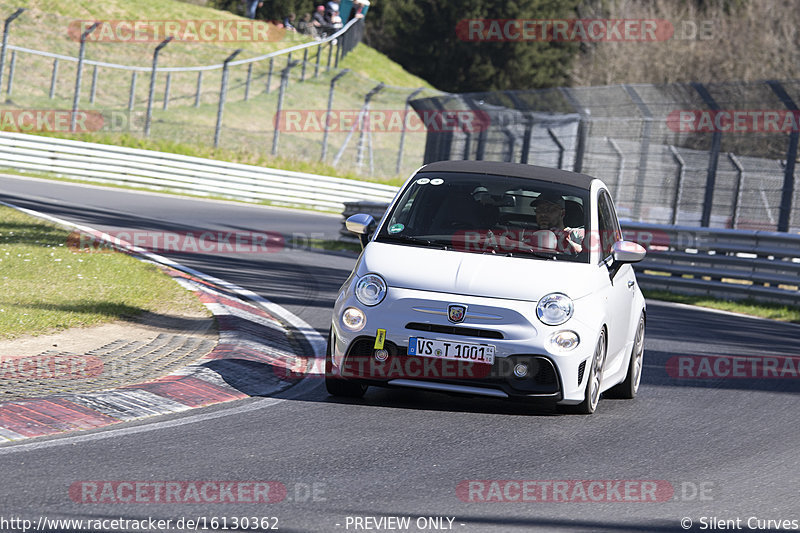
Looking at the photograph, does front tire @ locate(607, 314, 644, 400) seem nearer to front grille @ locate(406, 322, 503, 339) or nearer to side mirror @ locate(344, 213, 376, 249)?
front grille @ locate(406, 322, 503, 339)

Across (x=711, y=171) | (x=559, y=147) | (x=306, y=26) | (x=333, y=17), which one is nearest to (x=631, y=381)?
(x=711, y=171)

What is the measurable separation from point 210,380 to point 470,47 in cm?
6653

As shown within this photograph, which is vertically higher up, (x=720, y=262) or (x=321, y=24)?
(x=321, y=24)

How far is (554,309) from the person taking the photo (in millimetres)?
7277

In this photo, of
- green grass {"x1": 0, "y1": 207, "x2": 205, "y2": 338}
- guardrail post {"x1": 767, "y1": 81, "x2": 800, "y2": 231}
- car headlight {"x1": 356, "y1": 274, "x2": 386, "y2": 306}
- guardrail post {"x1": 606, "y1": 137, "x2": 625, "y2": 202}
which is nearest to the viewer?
car headlight {"x1": 356, "y1": 274, "x2": 386, "y2": 306}

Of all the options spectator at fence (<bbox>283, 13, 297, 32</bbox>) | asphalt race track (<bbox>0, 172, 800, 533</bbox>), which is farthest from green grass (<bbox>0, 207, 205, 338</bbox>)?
spectator at fence (<bbox>283, 13, 297, 32</bbox>)

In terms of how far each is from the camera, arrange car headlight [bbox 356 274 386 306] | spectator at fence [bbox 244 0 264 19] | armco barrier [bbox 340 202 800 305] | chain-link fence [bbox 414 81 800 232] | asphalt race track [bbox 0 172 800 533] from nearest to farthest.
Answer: asphalt race track [bbox 0 172 800 533], car headlight [bbox 356 274 386 306], armco barrier [bbox 340 202 800 305], chain-link fence [bbox 414 81 800 232], spectator at fence [bbox 244 0 264 19]

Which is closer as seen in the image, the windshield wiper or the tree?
the windshield wiper

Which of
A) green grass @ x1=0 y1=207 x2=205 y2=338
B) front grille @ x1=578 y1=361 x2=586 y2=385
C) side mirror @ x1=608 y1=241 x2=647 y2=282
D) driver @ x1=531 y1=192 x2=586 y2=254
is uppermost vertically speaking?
driver @ x1=531 y1=192 x2=586 y2=254

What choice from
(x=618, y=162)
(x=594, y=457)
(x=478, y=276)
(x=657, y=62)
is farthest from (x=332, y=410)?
(x=657, y=62)

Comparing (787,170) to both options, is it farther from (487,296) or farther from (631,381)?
(487,296)

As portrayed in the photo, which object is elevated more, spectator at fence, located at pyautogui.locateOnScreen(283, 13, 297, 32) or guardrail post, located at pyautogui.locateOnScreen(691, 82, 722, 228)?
spectator at fence, located at pyautogui.locateOnScreen(283, 13, 297, 32)

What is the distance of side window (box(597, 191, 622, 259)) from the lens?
8.34m

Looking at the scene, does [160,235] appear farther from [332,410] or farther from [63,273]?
[332,410]
